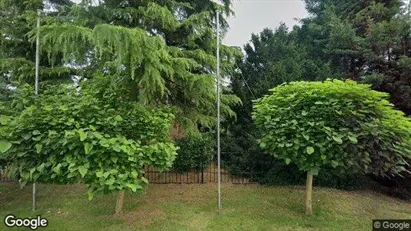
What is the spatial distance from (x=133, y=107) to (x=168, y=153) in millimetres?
890

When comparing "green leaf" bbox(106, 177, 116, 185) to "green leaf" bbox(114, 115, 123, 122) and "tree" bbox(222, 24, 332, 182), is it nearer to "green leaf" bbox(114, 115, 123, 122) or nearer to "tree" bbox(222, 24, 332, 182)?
"green leaf" bbox(114, 115, 123, 122)

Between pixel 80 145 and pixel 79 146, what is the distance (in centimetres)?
2

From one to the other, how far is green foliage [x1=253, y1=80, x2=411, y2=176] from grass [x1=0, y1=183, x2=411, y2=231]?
3.29ft

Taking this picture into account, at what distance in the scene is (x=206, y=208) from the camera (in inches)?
191

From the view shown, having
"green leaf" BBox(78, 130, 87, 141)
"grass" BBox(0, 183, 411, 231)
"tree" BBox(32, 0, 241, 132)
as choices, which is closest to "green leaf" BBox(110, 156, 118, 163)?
"green leaf" BBox(78, 130, 87, 141)

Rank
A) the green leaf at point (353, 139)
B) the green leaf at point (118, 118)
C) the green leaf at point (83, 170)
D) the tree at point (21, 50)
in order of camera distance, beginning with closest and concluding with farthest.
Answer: the green leaf at point (83, 170) < the green leaf at point (118, 118) < the green leaf at point (353, 139) < the tree at point (21, 50)

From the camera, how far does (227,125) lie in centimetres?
746

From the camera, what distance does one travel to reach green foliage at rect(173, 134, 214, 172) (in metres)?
6.31

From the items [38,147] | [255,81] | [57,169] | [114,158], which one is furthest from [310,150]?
[255,81]

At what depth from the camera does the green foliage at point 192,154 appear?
249 inches

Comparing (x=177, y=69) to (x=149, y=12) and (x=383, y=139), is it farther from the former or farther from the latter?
(x=383, y=139)

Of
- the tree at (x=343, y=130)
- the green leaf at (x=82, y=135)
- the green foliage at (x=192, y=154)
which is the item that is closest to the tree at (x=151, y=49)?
the green foliage at (x=192, y=154)

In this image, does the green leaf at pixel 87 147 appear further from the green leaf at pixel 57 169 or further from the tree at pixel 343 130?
the tree at pixel 343 130

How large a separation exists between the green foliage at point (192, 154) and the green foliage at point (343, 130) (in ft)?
7.75
